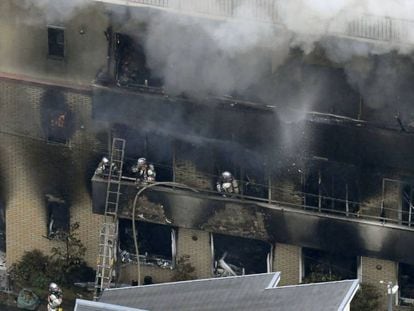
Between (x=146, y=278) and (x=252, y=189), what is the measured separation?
309 centimetres

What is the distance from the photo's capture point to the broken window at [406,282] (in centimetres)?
3544

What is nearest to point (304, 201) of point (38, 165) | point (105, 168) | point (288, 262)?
point (288, 262)

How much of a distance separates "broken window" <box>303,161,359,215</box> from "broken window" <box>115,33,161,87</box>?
3.48m

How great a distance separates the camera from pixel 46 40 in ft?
119

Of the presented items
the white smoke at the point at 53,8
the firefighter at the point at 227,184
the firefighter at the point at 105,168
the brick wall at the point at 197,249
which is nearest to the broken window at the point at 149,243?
Result: the brick wall at the point at 197,249

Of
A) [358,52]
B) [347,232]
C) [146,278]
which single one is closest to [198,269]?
[146,278]

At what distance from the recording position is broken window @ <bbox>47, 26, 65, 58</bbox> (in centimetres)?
3616

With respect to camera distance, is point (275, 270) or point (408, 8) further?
point (275, 270)

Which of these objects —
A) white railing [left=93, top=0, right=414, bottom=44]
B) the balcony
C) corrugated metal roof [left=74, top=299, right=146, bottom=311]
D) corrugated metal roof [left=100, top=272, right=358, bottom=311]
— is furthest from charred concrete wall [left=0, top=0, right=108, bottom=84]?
corrugated metal roof [left=74, top=299, right=146, bottom=311]

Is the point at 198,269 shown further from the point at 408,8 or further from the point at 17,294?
the point at 408,8

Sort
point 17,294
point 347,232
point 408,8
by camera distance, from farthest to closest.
Result: point 17,294
point 347,232
point 408,8

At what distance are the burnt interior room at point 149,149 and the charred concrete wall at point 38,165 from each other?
0.71 metres

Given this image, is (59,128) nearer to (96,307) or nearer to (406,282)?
(96,307)

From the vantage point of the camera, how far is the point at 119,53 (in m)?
35.7
